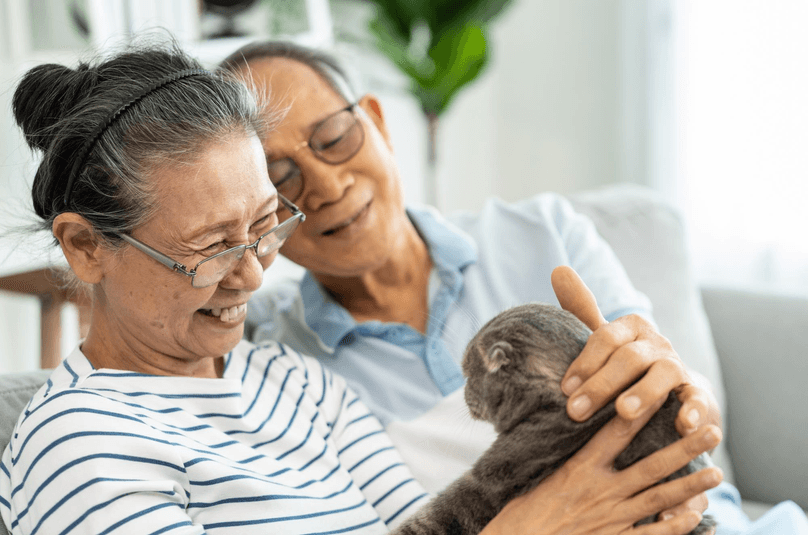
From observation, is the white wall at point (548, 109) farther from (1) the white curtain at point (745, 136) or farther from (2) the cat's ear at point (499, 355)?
(2) the cat's ear at point (499, 355)

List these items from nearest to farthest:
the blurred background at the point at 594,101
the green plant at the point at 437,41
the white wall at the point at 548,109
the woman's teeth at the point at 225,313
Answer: the woman's teeth at the point at 225,313 < the blurred background at the point at 594,101 < the green plant at the point at 437,41 < the white wall at the point at 548,109

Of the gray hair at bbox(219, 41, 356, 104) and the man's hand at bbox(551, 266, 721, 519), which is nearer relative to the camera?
the man's hand at bbox(551, 266, 721, 519)

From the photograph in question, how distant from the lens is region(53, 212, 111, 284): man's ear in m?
0.99

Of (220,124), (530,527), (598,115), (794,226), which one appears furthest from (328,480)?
(598,115)

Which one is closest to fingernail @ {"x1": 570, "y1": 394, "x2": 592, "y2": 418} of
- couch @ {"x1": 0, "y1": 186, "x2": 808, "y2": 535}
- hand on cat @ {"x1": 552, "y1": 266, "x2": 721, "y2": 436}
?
hand on cat @ {"x1": 552, "y1": 266, "x2": 721, "y2": 436}

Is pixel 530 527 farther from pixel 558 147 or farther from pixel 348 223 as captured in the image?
pixel 558 147

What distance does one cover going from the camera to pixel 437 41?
9.78 feet

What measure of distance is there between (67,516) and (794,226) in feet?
10.1

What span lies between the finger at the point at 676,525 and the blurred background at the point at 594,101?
1574 millimetres

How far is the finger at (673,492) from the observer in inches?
35.5

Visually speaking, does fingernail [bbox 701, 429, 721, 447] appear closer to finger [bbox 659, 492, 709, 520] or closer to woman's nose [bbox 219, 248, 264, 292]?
finger [bbox 659, 492, 709, 520]

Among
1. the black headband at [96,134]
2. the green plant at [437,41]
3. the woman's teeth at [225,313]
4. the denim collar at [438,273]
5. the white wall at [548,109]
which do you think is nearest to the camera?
the black headband at [96,134]

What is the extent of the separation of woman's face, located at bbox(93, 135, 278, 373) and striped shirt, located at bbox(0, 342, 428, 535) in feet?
0.21

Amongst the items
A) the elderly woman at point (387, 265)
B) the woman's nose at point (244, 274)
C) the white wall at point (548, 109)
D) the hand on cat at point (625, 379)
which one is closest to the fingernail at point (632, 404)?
the hand on cat at point (625, 379)
